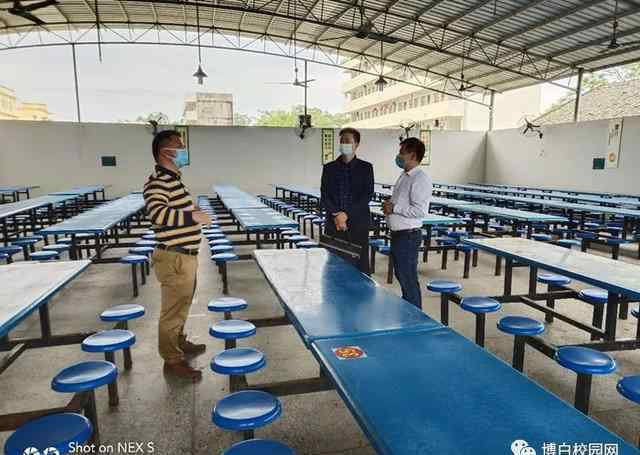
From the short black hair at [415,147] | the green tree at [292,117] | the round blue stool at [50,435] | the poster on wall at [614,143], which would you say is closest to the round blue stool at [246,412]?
the round blue stool at [50,435]

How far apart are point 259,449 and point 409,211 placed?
209 centimetres

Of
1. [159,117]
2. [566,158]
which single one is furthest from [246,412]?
[159,117]

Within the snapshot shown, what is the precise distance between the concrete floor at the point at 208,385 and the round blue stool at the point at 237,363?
483 millimetres

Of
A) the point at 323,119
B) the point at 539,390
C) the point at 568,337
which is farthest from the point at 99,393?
the point at 323,119

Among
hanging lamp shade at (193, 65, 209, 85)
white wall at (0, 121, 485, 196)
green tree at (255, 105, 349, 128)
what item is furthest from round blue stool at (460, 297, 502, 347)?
green tree at (255, 105, 349, 128)

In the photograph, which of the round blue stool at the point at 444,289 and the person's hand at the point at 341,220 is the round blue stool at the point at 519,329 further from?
the person's hand at the point at 341,220

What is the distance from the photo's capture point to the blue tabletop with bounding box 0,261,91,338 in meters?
1.82

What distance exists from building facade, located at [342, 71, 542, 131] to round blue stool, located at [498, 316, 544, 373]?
14.2 m

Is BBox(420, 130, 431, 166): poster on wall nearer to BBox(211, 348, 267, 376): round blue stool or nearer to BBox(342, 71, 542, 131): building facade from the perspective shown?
BBox(342, 71, 542, 131): building facade

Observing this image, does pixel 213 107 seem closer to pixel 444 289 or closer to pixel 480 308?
pixel 444 289

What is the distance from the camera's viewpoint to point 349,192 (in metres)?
3.09

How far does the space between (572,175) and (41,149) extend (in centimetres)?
1444

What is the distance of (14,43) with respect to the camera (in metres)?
11.5

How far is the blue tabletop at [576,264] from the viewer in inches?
92.1
